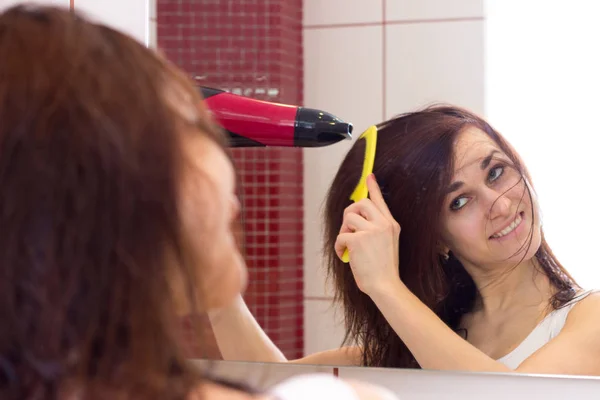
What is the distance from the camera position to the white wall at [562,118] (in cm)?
96

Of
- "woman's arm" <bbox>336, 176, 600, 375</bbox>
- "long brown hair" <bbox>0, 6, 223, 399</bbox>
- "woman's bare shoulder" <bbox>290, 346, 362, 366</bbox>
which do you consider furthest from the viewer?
"woman's bare shoulder" <bbox>290, 346, 362, 366</bbox>

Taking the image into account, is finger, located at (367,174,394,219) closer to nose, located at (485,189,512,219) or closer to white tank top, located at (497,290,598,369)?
nose, located at (485,189,512,219)

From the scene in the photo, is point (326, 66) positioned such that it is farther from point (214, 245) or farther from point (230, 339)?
point (214, 245)

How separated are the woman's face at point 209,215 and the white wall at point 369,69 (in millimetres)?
508

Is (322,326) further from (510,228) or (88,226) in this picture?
(88,226)

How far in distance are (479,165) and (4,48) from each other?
0.62 meters

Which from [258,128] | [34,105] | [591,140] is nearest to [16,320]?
[34,105]

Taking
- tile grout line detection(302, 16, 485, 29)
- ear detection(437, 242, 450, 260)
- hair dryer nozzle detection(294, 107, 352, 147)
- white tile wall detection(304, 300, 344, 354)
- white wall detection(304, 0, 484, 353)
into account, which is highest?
tile grout line detection(302, 16, 485, 29)

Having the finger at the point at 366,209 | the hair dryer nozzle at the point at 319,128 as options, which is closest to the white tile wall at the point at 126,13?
the hair dryer nozzle at the point at 319,128

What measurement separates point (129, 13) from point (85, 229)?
0.73m

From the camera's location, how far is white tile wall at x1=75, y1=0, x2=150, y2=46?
1.13m

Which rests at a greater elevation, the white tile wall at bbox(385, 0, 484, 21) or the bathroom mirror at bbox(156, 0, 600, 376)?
the white tile wall at bbox(385, 0, 484, 21)

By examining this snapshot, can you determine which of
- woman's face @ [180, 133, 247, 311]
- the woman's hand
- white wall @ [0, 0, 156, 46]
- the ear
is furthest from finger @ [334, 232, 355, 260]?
woman's face @ [180, 133, 247, 311]

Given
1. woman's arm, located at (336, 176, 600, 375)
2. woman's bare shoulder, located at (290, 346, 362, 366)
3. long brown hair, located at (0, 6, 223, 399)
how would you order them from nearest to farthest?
long brown hair, located at (0, 6, 223, 399), woman's arm, located at (336, 176, 600, 375), woman's bare shoulder, located at (290, 346, 362, 366)
